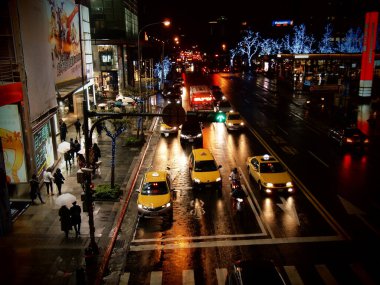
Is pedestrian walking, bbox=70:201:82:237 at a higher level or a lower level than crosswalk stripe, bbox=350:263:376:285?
higher

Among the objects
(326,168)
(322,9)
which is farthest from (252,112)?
(322,9)

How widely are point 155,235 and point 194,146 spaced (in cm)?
1525

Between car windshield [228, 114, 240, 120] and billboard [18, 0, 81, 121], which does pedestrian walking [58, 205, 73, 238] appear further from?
car windshield [228, 114, 240, 120]

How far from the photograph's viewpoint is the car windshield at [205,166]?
2183 centimetres

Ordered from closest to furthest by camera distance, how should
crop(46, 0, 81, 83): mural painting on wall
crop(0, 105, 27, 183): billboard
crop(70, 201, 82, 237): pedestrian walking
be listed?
crop(70, 201, 82, 237): pedestrian walking < crop(0, 105, 27, 183): billboard < crop(46, 0, 81, 83): mural painting on wall

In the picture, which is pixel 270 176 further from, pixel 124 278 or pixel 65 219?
pixel 65 219

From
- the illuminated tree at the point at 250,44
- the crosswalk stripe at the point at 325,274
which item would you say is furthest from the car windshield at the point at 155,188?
the illuminated tree at the point at 250,44

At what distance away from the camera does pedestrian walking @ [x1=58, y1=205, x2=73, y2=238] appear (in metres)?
16.0

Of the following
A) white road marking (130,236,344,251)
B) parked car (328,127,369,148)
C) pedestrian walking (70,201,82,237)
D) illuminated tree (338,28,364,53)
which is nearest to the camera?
white road marking (130,236,344,251)

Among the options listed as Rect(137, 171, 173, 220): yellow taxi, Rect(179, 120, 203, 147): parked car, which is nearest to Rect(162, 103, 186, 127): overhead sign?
Rect(137, 171, 173, 220): yellow taxi

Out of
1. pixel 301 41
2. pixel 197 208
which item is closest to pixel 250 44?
pixel 301 41

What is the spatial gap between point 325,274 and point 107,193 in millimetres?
11547

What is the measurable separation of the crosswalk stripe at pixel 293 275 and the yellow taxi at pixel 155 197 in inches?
244

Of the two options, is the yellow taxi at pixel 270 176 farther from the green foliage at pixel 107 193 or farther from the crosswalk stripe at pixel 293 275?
the green foliage at pixel 107 193
